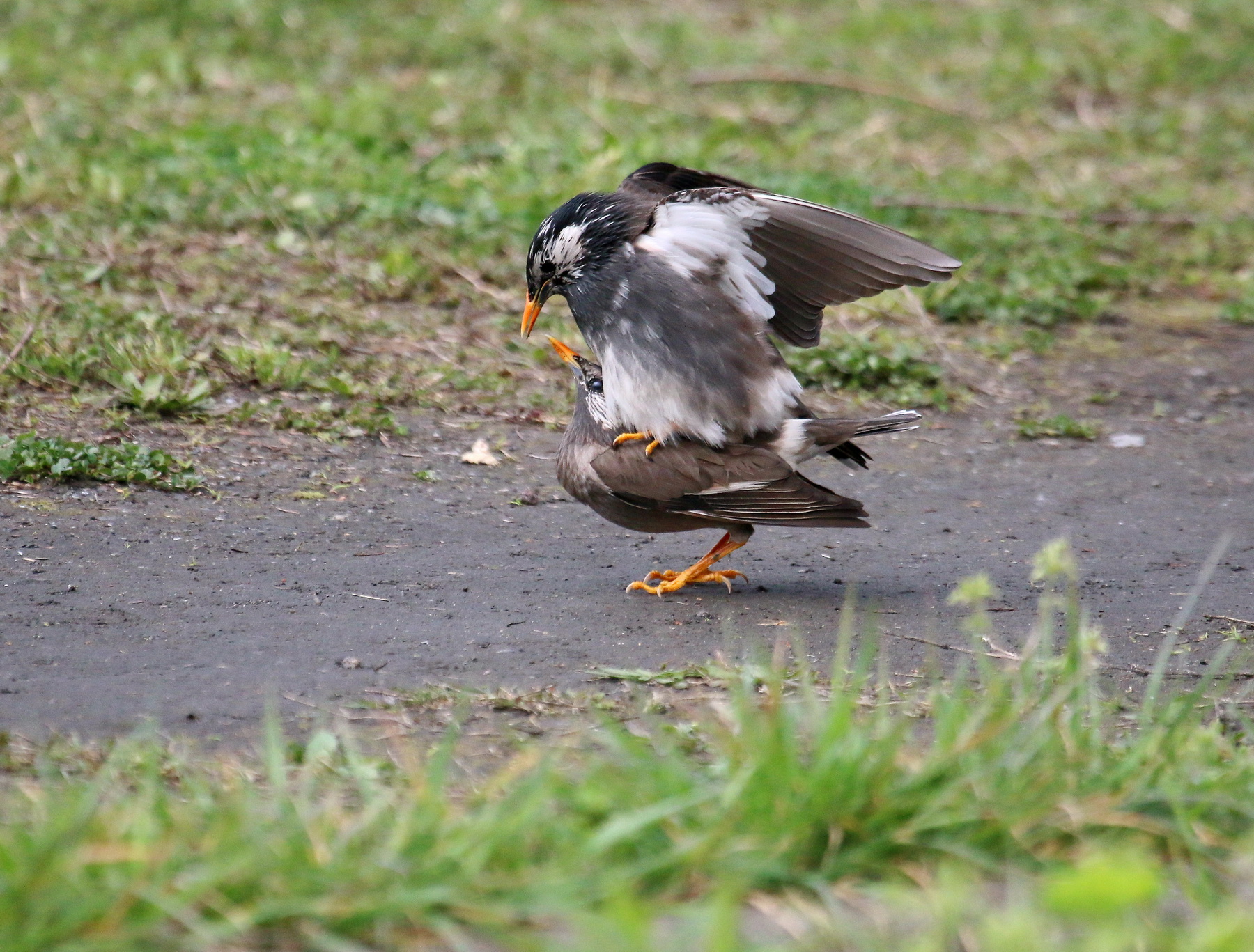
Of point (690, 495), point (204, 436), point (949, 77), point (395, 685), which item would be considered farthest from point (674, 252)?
point (949, 77)

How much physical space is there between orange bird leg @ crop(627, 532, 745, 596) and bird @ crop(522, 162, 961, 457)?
0.37 m

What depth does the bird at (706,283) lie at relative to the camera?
15.0 feet

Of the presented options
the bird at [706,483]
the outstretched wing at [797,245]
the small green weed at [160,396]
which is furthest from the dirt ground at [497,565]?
the outstretched wing at [797,245]

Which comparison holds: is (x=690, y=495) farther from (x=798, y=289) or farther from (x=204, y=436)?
(x=204, y=436)

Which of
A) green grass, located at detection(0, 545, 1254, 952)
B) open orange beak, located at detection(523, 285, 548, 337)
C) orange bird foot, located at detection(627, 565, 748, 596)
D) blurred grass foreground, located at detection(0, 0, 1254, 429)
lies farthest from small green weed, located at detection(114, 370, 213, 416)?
green grass, located at detection(0, 545, 1254, 952)

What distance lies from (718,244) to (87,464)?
2.36 metres

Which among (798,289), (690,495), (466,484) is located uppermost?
(798,289)

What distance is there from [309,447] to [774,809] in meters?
3.49

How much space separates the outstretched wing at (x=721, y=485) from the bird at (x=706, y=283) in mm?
71

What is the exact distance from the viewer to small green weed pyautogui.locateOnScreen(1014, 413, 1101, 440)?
624cm

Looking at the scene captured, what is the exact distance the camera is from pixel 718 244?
466 cm

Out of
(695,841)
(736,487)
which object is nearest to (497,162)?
(736,487)

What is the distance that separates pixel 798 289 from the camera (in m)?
4.76

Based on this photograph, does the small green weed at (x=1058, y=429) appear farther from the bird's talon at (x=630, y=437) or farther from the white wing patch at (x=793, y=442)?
the bird's talon at (x=630, y=437)
